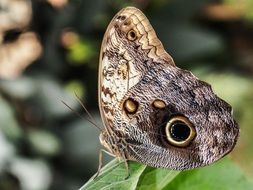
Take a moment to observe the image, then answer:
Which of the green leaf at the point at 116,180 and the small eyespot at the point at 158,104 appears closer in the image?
the green leaf at the point at 116,180

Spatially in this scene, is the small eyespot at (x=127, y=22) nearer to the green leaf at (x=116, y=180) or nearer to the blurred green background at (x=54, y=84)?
the green leaf at (x=116, y=180)

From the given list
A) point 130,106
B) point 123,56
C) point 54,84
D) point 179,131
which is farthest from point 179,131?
point 54,84

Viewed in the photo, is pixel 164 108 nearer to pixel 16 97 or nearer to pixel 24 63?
pixel 16 97

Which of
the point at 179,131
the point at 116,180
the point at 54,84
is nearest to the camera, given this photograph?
the point at 116,180

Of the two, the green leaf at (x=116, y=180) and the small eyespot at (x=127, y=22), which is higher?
the small eyespot at (x=127, y=22)

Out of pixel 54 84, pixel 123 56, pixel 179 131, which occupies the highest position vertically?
pixel 123 56

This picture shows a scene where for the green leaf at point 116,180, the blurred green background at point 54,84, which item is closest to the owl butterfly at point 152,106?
the green leaf at point 116,180

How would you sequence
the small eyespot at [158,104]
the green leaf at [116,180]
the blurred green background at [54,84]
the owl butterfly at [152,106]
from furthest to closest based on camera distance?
the blurred green background at [54,84] → the small eyespot at [158,104] → the owl butterfly at [152,106] → the green leaf at [116,180]

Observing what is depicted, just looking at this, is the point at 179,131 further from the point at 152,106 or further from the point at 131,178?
the point at 131,178
